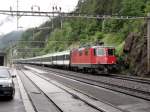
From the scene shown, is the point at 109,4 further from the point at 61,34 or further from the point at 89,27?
the point at 61,34

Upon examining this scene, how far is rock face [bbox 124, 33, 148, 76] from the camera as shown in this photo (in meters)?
39.1

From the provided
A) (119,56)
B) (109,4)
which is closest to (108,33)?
(109,4)

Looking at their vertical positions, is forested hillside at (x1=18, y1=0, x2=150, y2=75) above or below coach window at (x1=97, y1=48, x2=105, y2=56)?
above

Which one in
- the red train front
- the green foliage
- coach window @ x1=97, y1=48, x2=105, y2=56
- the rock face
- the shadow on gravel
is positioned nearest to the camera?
the shadow on gravel

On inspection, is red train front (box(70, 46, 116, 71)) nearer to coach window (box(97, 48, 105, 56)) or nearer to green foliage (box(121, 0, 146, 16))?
coach window (box(97, 48, 105, 56))

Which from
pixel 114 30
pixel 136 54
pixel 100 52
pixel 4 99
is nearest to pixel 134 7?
pixel 114 30

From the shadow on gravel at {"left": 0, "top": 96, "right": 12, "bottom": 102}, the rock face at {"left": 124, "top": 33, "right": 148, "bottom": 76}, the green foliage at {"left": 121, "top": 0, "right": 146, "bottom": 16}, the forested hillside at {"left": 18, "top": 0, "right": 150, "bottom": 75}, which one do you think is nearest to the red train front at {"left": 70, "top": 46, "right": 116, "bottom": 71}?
the rock face at {"left": 124, "top": 33, "right": 148, "bottom": 76}

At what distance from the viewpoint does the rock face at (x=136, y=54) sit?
39062mm

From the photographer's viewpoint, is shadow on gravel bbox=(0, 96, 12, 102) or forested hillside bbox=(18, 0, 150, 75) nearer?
shadow on gravel bbox=(0, 96, 12, 102)

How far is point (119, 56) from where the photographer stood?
46250mm

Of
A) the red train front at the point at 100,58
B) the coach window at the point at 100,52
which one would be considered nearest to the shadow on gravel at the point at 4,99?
the red train front at the point at 100,58

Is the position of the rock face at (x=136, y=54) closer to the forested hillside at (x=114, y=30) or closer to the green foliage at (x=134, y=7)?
the forested hillside at (x=114, y=30)

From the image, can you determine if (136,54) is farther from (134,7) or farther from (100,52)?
(134,7)

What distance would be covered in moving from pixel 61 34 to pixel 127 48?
71.1m
